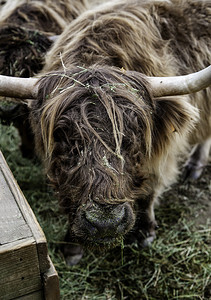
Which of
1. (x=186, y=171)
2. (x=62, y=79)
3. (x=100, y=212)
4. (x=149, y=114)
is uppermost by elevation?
(x=62, y=79)

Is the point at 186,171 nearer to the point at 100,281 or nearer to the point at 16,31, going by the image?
the point at 100,281

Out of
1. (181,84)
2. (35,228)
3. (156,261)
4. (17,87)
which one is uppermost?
(17,87)

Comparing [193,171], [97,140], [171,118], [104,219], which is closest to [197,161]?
[193,171]

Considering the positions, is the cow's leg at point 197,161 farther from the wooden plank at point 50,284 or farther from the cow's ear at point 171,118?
the wooden plank at point 50,284

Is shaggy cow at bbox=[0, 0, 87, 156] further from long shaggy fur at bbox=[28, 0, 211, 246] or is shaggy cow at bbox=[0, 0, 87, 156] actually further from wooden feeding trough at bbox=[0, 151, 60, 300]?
wooden feeding trough at bbox=[0, 151, 60, 300]

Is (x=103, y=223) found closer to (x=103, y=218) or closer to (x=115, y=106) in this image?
(x=103, y=218)

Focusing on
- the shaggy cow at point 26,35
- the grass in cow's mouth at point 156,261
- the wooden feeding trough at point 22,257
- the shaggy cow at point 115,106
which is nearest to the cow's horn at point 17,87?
the shaggy cow at point 115,106

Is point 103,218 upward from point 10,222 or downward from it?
downward

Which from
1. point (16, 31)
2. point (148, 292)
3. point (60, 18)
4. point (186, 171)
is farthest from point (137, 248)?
point (60, 18)

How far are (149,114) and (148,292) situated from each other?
1572mm

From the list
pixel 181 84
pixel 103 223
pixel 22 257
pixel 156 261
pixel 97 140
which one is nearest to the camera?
pixel 22 257

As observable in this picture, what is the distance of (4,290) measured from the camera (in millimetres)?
1684

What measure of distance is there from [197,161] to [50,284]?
315 cm

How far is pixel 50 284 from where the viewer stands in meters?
1.77
